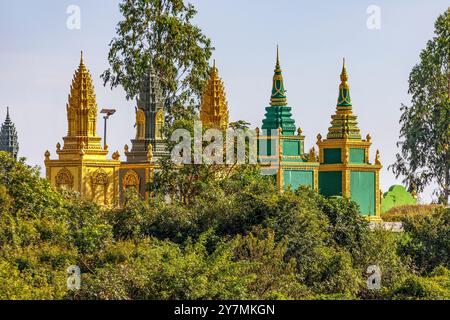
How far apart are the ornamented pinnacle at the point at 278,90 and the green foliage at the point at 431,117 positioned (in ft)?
27.9

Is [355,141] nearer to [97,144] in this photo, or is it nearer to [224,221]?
[97,144]

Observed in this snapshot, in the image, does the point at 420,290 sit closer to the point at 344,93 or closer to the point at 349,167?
the point at 349,167

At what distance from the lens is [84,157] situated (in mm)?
53156

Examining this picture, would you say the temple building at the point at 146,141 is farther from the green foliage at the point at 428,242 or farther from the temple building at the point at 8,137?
the temple building at the point at 8,137

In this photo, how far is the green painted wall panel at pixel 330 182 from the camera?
56188mm

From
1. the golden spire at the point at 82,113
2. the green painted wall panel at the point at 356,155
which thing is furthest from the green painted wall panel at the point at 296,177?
the golden spire at the point at 82,113

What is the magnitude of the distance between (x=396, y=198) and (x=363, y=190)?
6567 mm

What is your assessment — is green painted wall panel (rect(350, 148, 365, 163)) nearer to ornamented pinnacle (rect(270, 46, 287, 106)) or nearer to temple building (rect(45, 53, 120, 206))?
ornamented pinnacle (rect(270, 46, 287, 106))

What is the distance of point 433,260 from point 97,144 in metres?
14.2

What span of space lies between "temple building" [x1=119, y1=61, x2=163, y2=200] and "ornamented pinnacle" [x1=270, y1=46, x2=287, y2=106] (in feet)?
11.7

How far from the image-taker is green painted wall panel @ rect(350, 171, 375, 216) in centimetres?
5616

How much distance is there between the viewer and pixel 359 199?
5619cm
